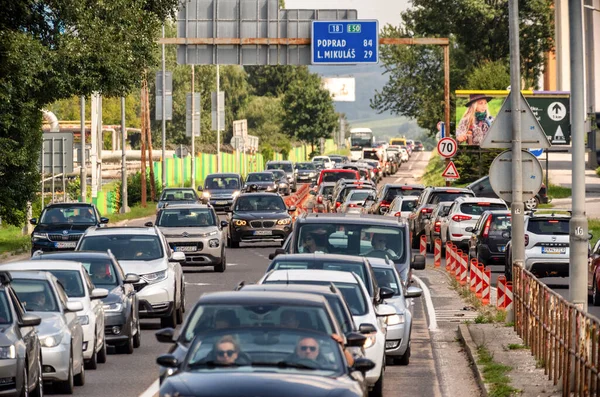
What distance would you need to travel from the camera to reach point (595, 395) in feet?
39.5

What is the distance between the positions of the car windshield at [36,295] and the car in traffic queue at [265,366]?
18.5 feet

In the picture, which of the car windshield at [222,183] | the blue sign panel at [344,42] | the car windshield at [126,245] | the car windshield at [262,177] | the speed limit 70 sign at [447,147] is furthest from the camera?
the car windshield at [262,177]

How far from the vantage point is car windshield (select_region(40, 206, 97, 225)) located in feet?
128

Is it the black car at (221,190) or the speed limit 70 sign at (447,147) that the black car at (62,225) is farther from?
the black car at (221,190)

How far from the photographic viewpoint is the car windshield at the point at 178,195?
58.9 m

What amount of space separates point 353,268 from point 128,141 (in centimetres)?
14334

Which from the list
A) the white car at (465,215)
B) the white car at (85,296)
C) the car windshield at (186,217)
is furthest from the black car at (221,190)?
the white car at (85,296)

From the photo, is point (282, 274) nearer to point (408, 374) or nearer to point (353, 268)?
point (353, 268)

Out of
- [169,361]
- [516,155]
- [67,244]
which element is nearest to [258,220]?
[67,244]

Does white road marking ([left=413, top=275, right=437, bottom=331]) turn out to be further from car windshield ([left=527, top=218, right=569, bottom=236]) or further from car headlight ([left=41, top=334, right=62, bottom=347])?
car headlight ([left=41, top=334, right=62, bottom=347])

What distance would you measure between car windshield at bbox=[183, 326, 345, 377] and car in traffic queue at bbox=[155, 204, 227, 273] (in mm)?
24184

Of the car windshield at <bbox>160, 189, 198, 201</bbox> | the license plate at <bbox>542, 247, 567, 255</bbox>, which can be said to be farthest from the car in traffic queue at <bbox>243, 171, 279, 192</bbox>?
the license plate at <bbox>542, 247, 567, 255</bbox>

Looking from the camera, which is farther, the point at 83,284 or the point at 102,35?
the point at 102,35

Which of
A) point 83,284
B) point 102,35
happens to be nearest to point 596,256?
point 83,284
